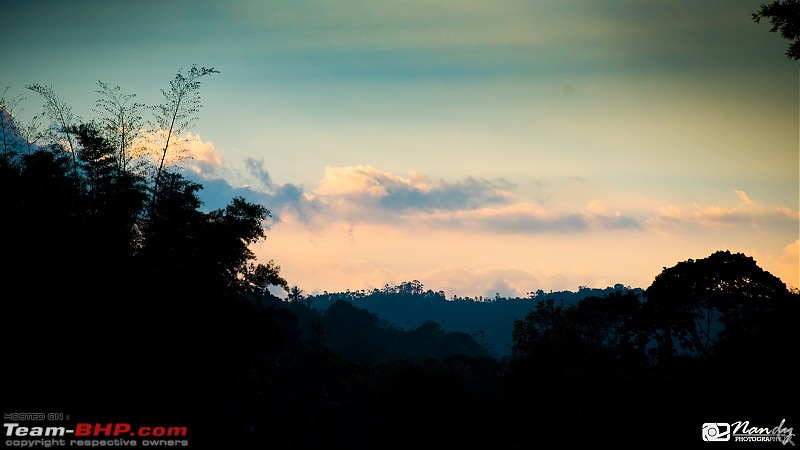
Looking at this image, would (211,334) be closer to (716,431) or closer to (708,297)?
(716,431)

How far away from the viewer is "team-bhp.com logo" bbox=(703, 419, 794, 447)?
79.2 feet

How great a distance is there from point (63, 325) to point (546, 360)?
32825mm

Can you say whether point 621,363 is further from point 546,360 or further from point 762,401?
point 762,401

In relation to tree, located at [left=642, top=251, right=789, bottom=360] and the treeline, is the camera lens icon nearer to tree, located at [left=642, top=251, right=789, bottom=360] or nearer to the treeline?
the treeline

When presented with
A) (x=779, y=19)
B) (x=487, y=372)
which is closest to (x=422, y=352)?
(x=487, y=372)

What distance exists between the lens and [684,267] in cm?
4816

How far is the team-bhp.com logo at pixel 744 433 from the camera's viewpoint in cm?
2412

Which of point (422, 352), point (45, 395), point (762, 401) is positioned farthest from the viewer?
point (422, 352)

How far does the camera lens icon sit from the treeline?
2.93 feet
